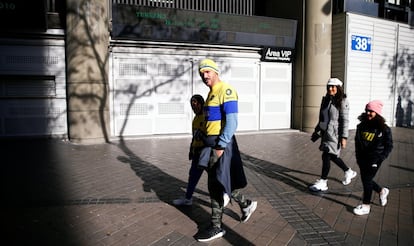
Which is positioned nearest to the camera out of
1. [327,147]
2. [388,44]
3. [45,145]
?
[327,147]

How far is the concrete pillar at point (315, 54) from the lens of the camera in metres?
11.3

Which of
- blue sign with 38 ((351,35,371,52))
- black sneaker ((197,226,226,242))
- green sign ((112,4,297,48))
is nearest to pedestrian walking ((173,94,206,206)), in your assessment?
black sneaker ((197,226,226,242))

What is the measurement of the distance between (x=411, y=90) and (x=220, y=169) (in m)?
13.8

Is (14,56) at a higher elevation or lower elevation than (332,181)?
higher

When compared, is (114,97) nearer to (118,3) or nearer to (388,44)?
(118,3)

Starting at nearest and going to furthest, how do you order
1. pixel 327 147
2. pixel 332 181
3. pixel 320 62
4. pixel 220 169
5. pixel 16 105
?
pixel 220 169
pixel 327 147
pixel 332 181
pixel 16 105
pixel 320 62

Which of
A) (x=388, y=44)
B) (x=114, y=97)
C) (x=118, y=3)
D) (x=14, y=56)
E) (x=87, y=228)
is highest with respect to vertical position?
(x=118, y=3)

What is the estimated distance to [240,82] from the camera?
11766 mm

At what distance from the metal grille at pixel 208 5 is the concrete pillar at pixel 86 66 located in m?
1.61

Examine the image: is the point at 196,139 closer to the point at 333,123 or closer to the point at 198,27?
the point at 333,123

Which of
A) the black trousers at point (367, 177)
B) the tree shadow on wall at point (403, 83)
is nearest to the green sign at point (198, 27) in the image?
the tree shadow on wall at point (403, 83)

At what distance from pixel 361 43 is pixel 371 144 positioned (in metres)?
9.38

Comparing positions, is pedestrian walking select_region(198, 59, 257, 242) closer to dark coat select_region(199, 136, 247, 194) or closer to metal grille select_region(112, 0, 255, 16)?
dark coat select_region(199, 136, 247, 194)

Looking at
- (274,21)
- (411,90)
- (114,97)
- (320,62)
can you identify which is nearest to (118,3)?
(114,97)
